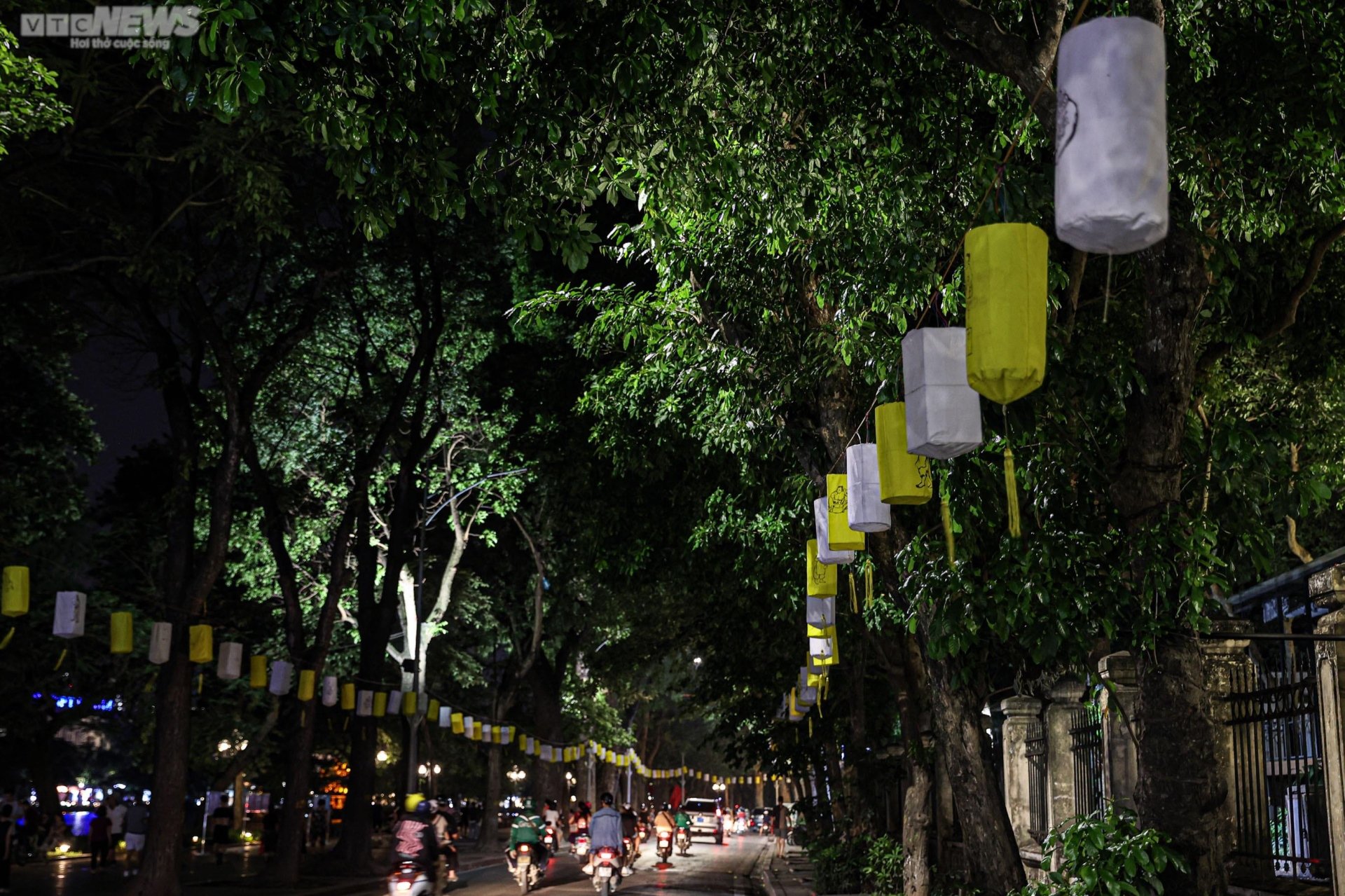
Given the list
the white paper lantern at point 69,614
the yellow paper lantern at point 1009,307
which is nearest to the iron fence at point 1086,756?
the yellow paper lantern at point 1009,307

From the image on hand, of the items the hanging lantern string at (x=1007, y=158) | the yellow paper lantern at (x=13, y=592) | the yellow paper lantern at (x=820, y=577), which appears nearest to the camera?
the hanging lantern string at (x=1007, y=158)

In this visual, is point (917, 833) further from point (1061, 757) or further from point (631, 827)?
point (631, 827)

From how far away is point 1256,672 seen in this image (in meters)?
9.36

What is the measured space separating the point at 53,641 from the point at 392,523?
11.0 metres

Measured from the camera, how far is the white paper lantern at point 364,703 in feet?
90.5

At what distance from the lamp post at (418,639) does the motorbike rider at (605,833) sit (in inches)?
313

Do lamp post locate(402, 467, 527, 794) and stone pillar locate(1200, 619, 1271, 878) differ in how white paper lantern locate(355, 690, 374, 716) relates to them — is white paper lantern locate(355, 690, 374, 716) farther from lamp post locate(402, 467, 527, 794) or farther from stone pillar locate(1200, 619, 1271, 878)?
stone pillar locate(1200, 619, 1271, 878)

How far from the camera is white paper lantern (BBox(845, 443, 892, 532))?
10695mm

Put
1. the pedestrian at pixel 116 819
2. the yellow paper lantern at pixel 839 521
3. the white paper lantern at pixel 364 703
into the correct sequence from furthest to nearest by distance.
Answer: the pedestrian at pixel 116 819
the white paper lantern at pixel 364 703
the yellow paper lantern at pixel 839 521

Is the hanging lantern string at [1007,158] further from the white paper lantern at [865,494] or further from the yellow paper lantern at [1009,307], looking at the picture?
the white paper lantern at [865,494]

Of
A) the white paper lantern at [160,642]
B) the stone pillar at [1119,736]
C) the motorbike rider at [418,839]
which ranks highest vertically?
the white paper lantern at [160,642]

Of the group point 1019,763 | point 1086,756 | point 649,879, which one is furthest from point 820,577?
point 649,879

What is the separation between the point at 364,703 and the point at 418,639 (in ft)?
14.2

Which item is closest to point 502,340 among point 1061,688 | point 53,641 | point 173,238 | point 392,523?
point 392,523
